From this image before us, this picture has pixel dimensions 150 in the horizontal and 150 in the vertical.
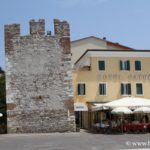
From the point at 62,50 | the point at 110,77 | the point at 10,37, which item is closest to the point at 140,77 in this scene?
the point at 110,77

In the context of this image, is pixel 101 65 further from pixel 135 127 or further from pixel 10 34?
pixel 135 127

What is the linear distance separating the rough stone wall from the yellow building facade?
6133 millimetres

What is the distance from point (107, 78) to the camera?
46.7 m

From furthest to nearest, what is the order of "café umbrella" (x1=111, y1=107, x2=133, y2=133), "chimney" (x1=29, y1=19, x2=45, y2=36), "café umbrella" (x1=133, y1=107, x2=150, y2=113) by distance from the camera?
"chimney" (x1=29, y1=19, x2=45, y2=36) < "café umbrella" (x1=133, y1=107, x2=150, y2=113) < "café umbrella" (x1=111, y1=107, x2=133, y2=133)

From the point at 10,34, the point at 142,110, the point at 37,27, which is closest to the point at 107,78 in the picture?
the point at 37,27

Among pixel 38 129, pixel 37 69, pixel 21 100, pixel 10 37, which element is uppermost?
pixel 10 37

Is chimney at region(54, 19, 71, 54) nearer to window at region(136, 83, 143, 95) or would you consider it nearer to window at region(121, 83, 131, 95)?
window at region(121, 83, 131, 95)

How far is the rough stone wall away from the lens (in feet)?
129

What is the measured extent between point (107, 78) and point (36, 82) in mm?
9644

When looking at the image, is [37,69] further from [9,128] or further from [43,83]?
[9,128]

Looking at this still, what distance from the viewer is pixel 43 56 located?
39.9m

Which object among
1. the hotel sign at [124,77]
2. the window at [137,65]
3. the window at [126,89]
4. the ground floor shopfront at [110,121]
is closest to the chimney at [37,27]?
the ground floor shopfront at [110,121]

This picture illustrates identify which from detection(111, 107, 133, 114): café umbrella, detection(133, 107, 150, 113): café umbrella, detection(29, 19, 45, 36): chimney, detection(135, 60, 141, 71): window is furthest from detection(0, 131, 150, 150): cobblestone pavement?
detection(135, 60, 141, 71): window

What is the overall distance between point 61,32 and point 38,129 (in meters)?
8.40
